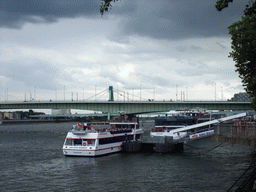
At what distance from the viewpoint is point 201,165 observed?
1829 inches

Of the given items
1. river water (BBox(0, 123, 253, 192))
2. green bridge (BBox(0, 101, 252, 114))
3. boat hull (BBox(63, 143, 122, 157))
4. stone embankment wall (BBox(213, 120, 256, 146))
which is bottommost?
river water (BBox(0, 123, 253, 192))

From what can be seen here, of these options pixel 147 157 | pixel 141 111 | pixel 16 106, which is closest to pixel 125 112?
pixel 141 111

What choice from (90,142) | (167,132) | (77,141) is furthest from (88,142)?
(167,132)

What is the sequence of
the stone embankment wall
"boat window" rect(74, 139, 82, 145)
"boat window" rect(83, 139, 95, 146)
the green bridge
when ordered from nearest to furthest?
the stone embankment wall
"boat window" rect(83, 139, 95, 146)
"boat window" rect(74, 139, 82, 145)
the green bridge

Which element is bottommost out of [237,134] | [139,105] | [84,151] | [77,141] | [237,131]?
[84,151]

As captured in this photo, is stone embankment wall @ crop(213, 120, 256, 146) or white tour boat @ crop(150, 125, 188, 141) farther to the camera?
white tour boat @ crop(150, 125, 188, 141)

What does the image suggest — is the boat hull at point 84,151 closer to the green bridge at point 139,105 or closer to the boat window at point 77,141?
the boat window at point 77,141

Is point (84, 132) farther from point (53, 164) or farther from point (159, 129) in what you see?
point (159, 129)

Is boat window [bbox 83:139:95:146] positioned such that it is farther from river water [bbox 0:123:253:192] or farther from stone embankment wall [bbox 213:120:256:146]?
stone embankment wall [bbox 213:120:256:146]

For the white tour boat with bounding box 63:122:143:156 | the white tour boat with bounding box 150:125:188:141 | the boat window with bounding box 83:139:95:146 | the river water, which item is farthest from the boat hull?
the white tour boat with bounding box 150:125:188:141

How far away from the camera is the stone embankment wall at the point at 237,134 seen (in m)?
30.3

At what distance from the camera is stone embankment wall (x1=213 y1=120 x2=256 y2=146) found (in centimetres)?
3028

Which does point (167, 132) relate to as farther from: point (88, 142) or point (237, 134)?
point (237, 134)

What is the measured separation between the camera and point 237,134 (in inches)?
1270
